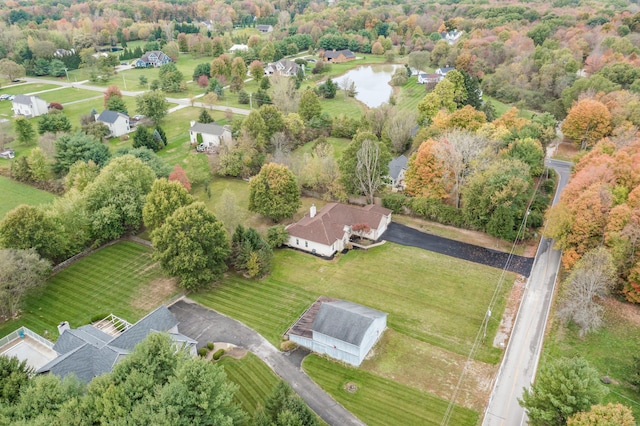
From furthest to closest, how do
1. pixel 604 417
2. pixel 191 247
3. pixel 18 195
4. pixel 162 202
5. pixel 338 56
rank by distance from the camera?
1. pixel 338 56
2. pixel 18 195
3. pixel 162 202
4. pixel 191 247
5. pixel 604 417

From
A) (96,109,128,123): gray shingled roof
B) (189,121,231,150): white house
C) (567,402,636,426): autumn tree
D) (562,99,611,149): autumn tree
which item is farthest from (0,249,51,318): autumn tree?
(562,99,611,149): autumn tree

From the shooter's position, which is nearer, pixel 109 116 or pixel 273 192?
pixel 273 192

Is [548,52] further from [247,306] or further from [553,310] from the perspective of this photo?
[247,306]

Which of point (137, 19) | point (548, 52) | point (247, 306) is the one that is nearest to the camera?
point (247, 306)

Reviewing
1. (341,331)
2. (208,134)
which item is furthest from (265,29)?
(341,331)

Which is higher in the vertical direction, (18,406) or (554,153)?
(18,406)

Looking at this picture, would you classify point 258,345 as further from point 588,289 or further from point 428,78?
point 428,78

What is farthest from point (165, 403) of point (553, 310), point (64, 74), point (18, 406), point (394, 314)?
point (64, 74)
